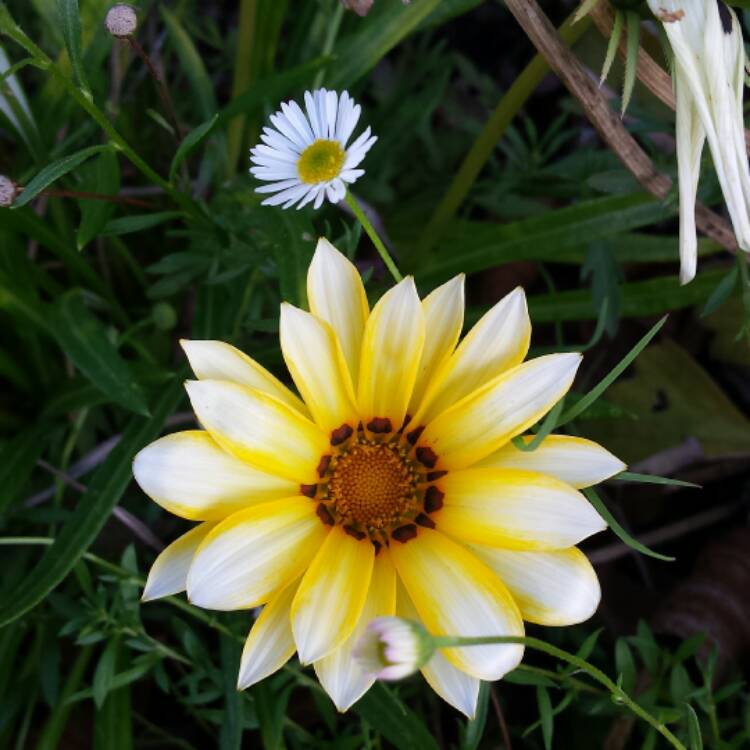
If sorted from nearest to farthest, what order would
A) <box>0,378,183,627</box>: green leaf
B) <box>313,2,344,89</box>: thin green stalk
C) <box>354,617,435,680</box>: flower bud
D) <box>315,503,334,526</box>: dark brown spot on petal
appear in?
<box>354,617,435,680</box>: flower bud < <box>315,503,334,526</box>: dark brown spot on petal < <box>0,378,183,627</box>: green leaf < <box>313,2,344,89</box>: thin green stalk

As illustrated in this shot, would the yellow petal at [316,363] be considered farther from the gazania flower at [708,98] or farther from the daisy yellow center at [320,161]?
the gazania flower at [708,98]

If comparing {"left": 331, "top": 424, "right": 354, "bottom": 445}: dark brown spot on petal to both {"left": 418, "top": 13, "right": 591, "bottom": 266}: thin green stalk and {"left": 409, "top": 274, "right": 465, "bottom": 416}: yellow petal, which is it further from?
{"left": 418, "top": 13, "right": 591, "bottom": 266}: thin green stalk

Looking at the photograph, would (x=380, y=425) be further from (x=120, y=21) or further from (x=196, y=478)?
(x=120, y=21)

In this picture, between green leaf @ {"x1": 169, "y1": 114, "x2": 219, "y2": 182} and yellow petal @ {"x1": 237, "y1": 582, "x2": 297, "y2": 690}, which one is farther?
green leaf @ {"x1": 169, "y1": 114, "x2": 219, "y2": 182}

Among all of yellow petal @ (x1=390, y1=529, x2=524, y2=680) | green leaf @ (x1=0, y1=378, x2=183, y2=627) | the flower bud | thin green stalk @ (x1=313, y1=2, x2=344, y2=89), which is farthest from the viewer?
thin green stalk @ (x1=313, y1=2, x2=344, y2=89)

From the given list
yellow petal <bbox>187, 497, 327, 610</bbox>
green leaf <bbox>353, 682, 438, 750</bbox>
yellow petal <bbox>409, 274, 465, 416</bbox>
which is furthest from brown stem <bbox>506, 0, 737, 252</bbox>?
green leaf <bbox>353, 682, 438, 750</bbox>

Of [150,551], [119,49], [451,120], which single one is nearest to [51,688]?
[150,551]

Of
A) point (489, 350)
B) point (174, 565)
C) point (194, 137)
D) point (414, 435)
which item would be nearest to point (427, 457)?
point (414, 435)
